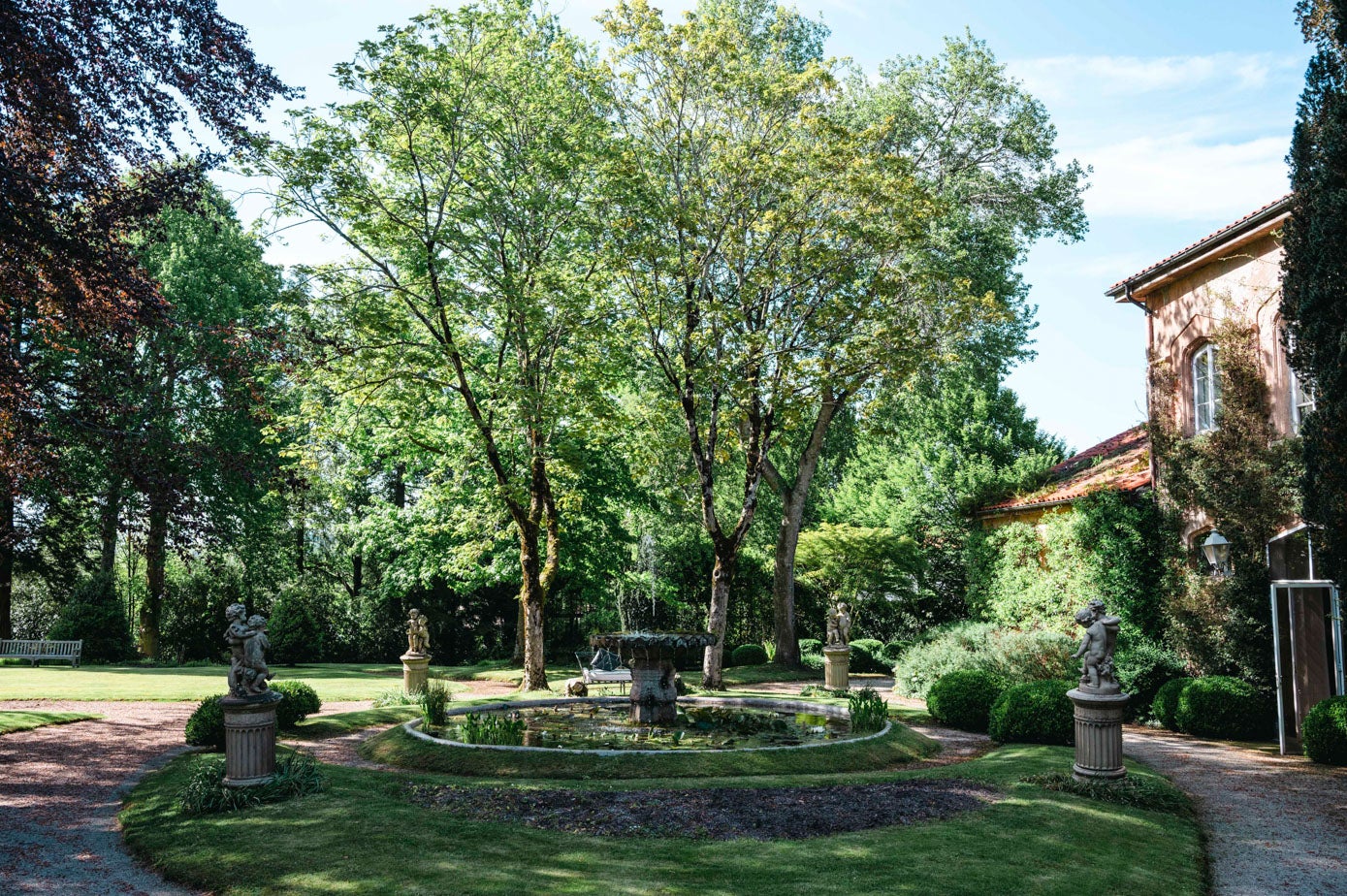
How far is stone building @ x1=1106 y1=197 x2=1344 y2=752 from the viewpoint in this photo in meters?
15.5

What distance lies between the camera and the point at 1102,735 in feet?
35.9

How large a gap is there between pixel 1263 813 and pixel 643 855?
7318 millimetres

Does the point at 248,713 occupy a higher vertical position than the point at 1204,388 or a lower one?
lower

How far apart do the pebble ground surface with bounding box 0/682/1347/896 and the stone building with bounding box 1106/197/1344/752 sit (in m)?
2.17

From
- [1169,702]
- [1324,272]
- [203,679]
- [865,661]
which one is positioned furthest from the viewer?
[865,661]

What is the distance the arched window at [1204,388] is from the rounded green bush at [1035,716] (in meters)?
6.46

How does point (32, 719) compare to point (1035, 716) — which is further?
point (32, 719)

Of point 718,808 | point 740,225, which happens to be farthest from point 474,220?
point 718,808

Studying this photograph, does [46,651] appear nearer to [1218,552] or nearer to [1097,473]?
[1097,473]

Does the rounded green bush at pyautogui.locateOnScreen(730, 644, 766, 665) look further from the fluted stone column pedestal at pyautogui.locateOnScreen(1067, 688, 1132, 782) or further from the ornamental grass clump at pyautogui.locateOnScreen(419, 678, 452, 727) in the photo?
the fluted stone column pedestal at pyautogui.locateOnScreen(1067, 688, 1132, 782)

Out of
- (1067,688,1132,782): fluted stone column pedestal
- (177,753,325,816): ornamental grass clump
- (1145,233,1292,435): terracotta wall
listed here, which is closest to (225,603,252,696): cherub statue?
(177,753,325,816): ornamental grass clump

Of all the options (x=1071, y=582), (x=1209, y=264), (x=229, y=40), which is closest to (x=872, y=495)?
(x=1071, y=582)

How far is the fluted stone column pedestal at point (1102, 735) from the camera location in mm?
10891

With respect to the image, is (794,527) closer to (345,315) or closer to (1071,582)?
(1071,582)
